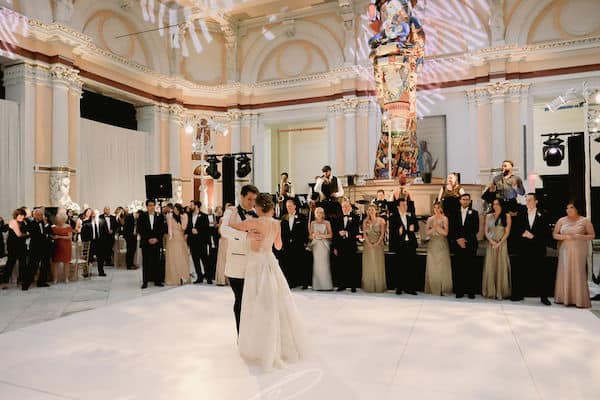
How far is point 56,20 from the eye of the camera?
37.0ft

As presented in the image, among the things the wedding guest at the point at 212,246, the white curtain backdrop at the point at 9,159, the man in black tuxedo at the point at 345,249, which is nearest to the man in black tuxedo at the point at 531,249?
the man in black tuxedo at the point at 345,249

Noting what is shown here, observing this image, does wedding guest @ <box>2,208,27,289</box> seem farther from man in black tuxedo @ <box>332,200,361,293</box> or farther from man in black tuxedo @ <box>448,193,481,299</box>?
man in black tuxedo @ <box>448,193,481,299</box>

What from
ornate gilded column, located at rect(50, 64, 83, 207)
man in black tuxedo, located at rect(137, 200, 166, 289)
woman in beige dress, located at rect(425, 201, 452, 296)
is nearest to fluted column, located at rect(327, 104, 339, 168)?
ornate gilded column, located at rect(50, 64, 83, 207)

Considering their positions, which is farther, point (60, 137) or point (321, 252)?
point (60, 137)

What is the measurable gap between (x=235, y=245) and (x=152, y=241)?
4560 mm

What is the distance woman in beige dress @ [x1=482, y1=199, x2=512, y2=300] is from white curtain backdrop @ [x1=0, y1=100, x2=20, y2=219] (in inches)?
428

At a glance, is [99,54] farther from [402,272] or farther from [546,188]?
[546,188]

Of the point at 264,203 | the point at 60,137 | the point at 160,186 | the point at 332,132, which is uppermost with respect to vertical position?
the point at 332,132

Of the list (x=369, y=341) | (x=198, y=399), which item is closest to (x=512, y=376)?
(x=369, y=341)

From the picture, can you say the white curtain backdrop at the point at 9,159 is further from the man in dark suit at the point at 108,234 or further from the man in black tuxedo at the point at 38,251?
the man in black tuxedo at the point at 38,251

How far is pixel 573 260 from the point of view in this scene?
5762 millimetres

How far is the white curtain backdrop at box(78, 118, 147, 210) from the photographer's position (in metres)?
13.2

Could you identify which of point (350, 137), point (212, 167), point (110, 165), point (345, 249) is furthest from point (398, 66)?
point (110, 165)

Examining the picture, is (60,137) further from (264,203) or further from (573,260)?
(573,260)
